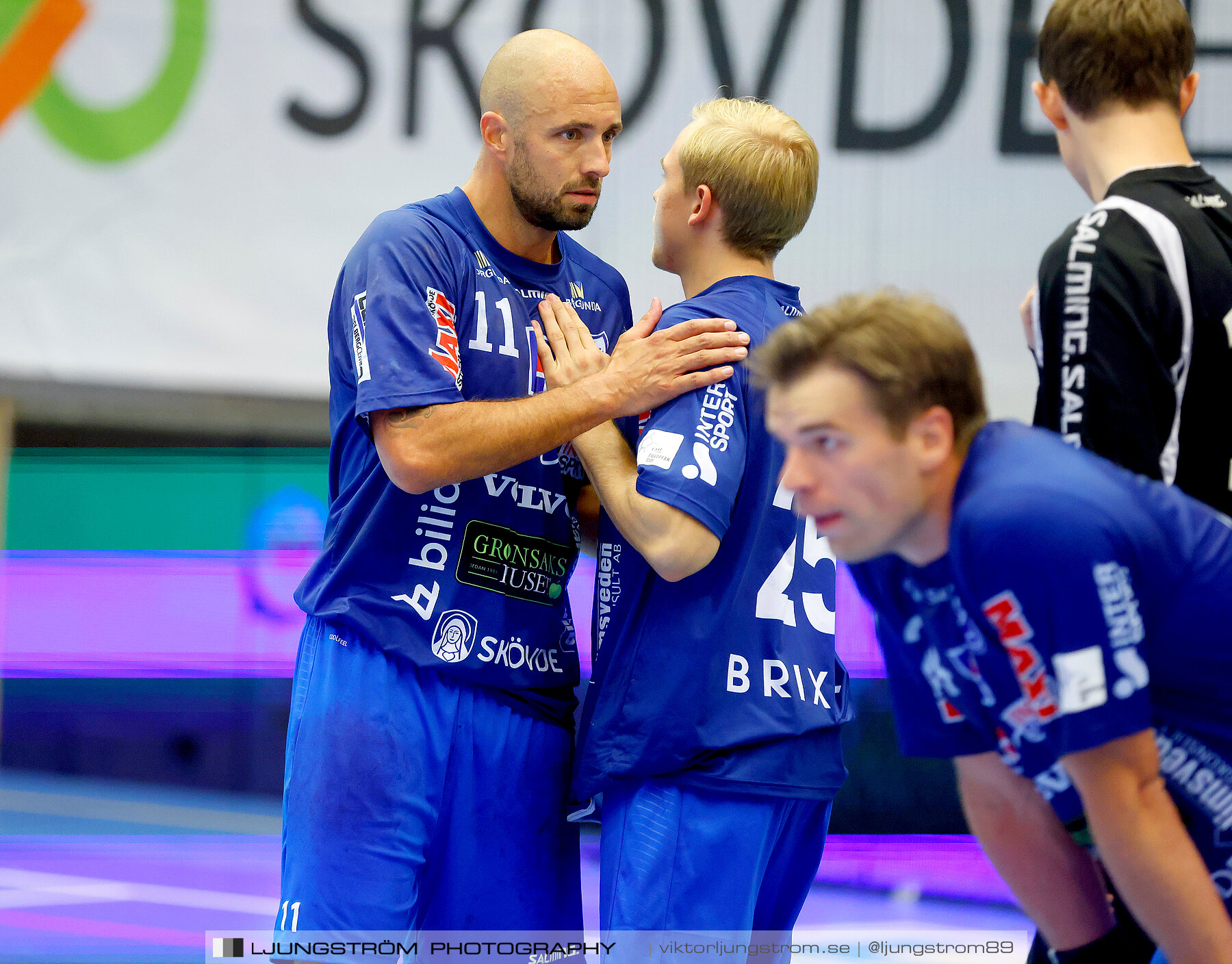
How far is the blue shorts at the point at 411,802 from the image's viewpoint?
2.15 meters

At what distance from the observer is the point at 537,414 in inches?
84.2

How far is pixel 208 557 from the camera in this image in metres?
6.40

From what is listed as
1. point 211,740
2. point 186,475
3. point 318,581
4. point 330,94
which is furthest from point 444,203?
point 211,740

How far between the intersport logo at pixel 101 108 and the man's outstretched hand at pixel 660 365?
3.03 metres

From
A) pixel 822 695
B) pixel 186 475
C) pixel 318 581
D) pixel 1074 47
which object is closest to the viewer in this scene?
pixel 1074 47

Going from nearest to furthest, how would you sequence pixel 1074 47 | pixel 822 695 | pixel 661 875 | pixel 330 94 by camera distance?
pixel 1074 47, pixel 661 875, pixel 822 695, pixel 330 94

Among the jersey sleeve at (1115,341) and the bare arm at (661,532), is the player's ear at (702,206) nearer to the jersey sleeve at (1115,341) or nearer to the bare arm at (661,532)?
the bare arm at (661,532)

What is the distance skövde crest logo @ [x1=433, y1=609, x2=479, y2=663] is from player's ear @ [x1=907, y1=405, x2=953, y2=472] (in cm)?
109

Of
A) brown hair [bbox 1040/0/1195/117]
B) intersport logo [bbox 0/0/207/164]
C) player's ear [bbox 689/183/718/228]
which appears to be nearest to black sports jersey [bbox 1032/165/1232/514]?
brown hair [bbox 1040/0/1195/117]

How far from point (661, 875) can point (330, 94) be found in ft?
11.6

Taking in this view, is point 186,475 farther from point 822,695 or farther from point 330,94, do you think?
point 822,695

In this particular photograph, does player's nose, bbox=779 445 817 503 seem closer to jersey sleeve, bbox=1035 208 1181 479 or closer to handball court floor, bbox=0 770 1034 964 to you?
jersey sleeve, bbox=1035 208 1181 479

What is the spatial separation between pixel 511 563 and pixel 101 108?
3.22m

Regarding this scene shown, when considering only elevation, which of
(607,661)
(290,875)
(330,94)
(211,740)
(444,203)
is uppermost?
(330,94)
